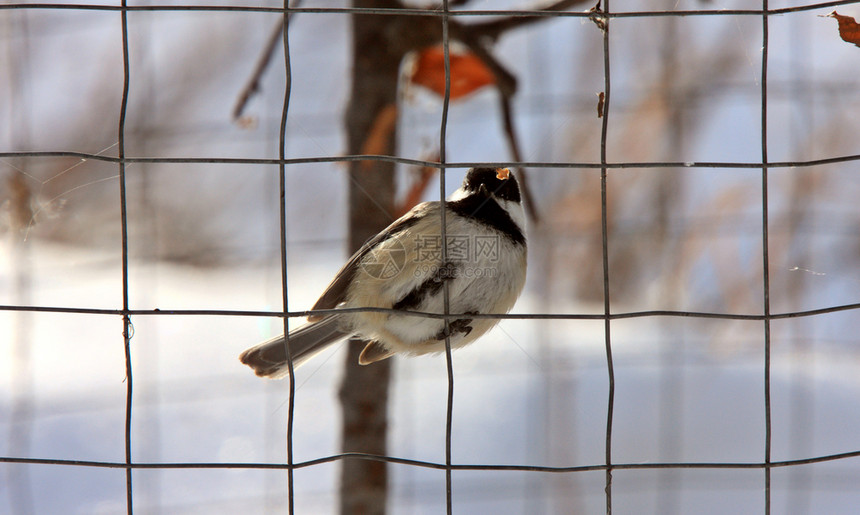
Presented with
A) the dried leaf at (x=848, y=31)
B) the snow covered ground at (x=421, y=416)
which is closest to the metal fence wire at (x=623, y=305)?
the snow covered ground at (x=421, y=416)

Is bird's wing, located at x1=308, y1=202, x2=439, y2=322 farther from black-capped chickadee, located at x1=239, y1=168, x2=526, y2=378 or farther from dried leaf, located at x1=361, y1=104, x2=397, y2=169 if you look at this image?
dried leaf, located at x1=361, y1=104, x2=397, y2=169

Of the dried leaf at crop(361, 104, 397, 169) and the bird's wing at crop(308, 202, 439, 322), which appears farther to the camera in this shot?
the dried leaf at crop(361, 104, 397, 169)

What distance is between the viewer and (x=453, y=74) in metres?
2.93

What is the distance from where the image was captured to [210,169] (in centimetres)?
463

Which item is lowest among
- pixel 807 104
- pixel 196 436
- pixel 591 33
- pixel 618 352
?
pixel 196 436

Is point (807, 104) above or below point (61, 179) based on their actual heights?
above

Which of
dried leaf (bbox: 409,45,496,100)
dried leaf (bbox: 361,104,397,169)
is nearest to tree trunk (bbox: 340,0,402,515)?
dried leaf (bbox: 361,104,397,169)

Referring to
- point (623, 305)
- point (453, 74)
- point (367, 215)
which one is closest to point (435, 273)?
point (367, 215)

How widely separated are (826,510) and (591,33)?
2.59 meters

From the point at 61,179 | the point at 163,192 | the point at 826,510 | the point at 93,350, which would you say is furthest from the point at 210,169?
the point at 826,510

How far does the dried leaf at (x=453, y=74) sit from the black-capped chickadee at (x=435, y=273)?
0.76 meters

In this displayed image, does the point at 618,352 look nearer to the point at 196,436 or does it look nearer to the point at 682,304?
the point at 682,304

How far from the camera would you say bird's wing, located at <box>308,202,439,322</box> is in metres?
2.17

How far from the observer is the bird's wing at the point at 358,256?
7.13 feet
